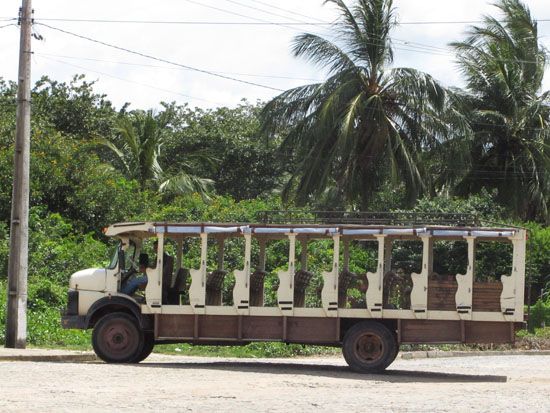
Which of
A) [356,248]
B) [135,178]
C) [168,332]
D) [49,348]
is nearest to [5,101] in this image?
[135,178]

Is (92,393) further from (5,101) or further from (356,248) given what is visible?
(5,101)

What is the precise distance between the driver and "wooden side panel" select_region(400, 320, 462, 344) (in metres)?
4.59

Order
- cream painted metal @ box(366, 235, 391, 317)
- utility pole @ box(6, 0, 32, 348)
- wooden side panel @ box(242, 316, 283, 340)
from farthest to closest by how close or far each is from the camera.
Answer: utility pole @ box(6, 0, 32, 348) → wooden side panel @ box(242, 316, 283, 340) → cream painted metal @ box(366, 235, 391, 317)

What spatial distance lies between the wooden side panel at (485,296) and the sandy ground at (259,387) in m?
1.20

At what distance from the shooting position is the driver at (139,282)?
1947 cm

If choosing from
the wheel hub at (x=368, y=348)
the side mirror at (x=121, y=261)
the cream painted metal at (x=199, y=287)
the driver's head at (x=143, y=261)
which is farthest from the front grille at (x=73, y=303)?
the wheel hub at (x=368, y=348)

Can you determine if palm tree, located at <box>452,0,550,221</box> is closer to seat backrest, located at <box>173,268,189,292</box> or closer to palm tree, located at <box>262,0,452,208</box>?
palm tree, located at <box>262,0,452,208</box>

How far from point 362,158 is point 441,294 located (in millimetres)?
16173

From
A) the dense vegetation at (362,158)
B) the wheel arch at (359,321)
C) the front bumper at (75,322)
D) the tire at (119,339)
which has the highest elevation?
the dense vegetation at (362,158)

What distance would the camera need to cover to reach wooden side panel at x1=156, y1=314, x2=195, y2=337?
61.8 ft

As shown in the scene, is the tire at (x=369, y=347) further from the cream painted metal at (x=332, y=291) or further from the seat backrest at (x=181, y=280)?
the seat backrest at (x=181, y=280)

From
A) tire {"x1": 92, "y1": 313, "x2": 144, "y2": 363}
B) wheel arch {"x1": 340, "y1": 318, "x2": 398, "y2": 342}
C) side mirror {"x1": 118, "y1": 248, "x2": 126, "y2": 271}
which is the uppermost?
side mirror {"x1": 118, "y1": 248, "x2": 126, "y2": 271}

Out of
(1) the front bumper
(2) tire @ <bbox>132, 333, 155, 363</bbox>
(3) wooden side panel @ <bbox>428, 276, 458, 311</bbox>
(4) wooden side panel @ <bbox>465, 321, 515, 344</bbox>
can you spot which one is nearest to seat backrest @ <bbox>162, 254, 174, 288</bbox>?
(2) tire @ <bbox>132, 333, 155, 363</bbox>

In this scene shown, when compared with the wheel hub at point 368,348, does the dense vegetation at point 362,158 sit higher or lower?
higher
